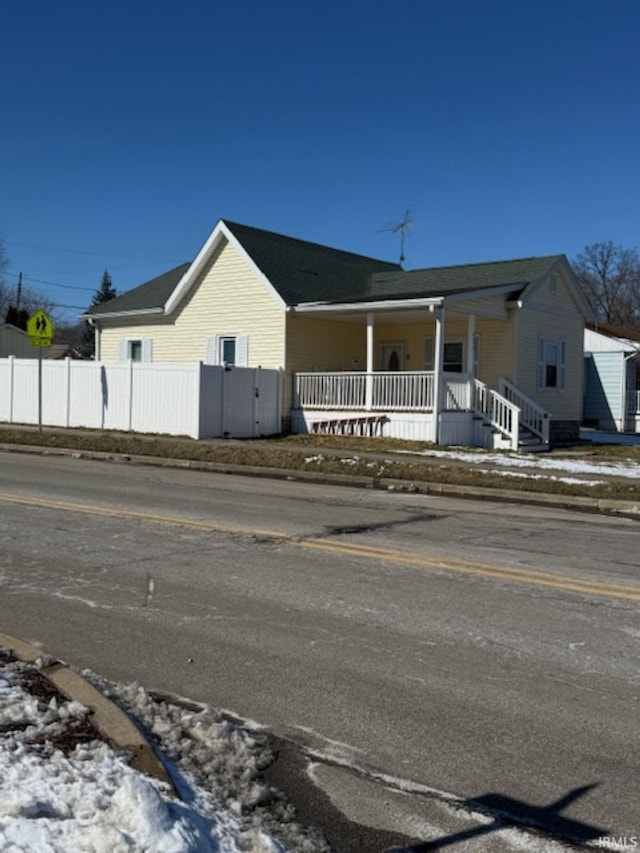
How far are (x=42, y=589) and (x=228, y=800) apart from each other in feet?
12.9

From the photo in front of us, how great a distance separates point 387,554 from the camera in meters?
8.52

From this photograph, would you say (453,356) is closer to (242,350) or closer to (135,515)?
(242,350)

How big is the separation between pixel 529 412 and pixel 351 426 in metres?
5.40

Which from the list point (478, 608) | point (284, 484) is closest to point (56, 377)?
point (284, 484)

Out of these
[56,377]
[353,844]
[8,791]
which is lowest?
[353,844]

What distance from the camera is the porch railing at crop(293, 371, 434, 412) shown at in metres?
22.7

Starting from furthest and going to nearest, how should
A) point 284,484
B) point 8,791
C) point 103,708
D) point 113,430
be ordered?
point 113,430 < point 284,484 < point 103,708 < point 8,791

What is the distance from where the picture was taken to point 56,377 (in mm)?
26266

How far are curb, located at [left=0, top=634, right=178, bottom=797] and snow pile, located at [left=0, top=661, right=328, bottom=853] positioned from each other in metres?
0.06

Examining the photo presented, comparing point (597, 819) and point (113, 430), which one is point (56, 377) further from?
point (597, 819)

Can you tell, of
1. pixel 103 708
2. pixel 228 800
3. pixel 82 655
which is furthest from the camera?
pixel 82 655

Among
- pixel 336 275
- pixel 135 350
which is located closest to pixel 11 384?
pixel 135 350

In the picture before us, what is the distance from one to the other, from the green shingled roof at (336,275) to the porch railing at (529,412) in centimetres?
298

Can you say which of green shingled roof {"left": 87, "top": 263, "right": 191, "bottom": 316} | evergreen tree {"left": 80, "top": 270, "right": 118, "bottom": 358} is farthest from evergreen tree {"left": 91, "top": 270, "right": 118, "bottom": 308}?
green shingled roof {"left": 87, "top": 263, "right": 191, "bottom": 316}
